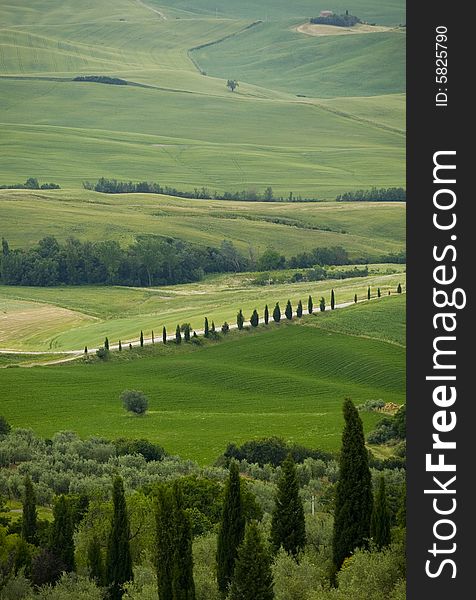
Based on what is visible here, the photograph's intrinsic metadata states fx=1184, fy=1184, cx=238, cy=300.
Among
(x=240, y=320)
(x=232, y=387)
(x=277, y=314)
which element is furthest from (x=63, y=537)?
(x=277, y=314)

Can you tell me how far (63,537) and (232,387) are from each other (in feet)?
154

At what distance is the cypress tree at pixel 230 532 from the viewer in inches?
1184

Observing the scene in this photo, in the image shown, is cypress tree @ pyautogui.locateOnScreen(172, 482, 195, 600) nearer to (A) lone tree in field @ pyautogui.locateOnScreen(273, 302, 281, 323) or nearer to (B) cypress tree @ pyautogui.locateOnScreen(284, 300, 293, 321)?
(A) lone tree in field @ pyautogui.locateOnScreen(273, 302, 281, 323)

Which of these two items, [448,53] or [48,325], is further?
[48,325]

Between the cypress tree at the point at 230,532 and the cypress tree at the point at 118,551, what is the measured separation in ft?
11.3

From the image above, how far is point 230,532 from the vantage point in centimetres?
3022

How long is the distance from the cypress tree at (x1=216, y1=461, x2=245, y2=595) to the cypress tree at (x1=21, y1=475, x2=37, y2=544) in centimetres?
945

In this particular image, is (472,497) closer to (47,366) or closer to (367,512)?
(367,512)

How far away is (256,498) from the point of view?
44.3 meters

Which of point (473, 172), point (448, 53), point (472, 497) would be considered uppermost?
point (448, 53)

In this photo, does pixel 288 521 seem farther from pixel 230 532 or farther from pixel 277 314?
pixel 277 314

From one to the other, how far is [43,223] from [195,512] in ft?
405

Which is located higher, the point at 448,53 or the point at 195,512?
the point at 448,53

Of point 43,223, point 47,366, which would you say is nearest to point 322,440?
point 47,366
